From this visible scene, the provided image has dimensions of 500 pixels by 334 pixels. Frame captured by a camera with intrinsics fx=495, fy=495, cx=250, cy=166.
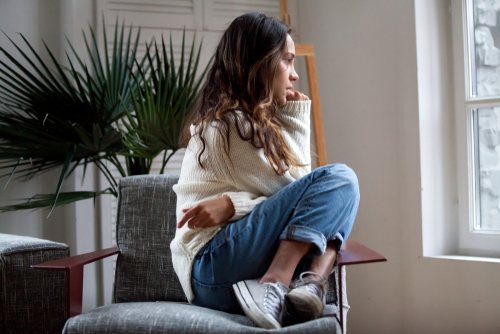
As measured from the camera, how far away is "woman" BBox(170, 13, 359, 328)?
1269 mm

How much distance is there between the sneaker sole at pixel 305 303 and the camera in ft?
3.81

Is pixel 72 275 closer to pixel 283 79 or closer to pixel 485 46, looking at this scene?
pixel 283 79

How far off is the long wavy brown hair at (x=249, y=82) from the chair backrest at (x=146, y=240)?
36 cm

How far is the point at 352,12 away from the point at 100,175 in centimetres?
154

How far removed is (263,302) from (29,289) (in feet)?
3.00

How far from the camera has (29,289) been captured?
64.9 inches

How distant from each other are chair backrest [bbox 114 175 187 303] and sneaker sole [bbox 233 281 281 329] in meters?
0.52

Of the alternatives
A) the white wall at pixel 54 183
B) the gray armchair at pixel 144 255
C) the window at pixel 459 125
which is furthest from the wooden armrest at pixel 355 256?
the white wall at pixel 54 183

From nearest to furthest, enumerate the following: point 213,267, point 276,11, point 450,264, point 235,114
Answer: point 213,267
point 235,114
point 450,264
point 276,11

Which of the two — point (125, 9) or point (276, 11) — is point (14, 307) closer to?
point (125, 9)

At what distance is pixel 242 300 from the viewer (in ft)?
3.91

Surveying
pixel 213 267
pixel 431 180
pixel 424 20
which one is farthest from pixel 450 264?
pixel 213 267

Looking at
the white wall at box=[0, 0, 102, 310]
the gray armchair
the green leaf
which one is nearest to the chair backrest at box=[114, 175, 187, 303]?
the gray armchair

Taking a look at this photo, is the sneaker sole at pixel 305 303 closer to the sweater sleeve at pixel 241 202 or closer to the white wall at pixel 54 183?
the sweater sleeve at pixel 241 202
